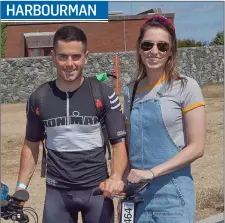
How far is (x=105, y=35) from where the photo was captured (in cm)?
3503

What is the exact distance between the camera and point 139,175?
2.94 m

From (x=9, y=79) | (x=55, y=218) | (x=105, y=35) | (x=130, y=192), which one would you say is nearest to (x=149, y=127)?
(x=130, y=192)

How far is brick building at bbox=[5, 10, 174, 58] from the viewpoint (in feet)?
114

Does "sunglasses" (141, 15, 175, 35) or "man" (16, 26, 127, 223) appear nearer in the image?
"sunglasses" (141, 15, 175, 35)

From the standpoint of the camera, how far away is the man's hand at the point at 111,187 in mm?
3047

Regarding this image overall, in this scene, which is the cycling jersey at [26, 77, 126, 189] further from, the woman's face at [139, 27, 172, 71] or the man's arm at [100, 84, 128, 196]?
the woman's face at [139, 27, 172, 71]

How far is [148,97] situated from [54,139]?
62 cm

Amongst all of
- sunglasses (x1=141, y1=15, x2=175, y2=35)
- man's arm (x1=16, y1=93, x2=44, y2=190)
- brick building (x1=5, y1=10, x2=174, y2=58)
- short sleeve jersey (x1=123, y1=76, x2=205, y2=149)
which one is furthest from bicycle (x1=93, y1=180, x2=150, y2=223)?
brick building (x1=5, y1=10, x2=174, y2=58)

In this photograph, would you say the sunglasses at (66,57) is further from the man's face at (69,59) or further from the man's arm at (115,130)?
the man's arm at (115,130)

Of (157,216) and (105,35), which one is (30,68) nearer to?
(105,35)

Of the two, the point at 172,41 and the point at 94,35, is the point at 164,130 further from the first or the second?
the point at 94,35

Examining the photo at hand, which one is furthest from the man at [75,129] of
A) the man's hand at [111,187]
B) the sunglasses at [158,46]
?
the sunglasses at [158,46]

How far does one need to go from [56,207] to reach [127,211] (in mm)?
536

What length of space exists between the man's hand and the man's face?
2.00 ft
